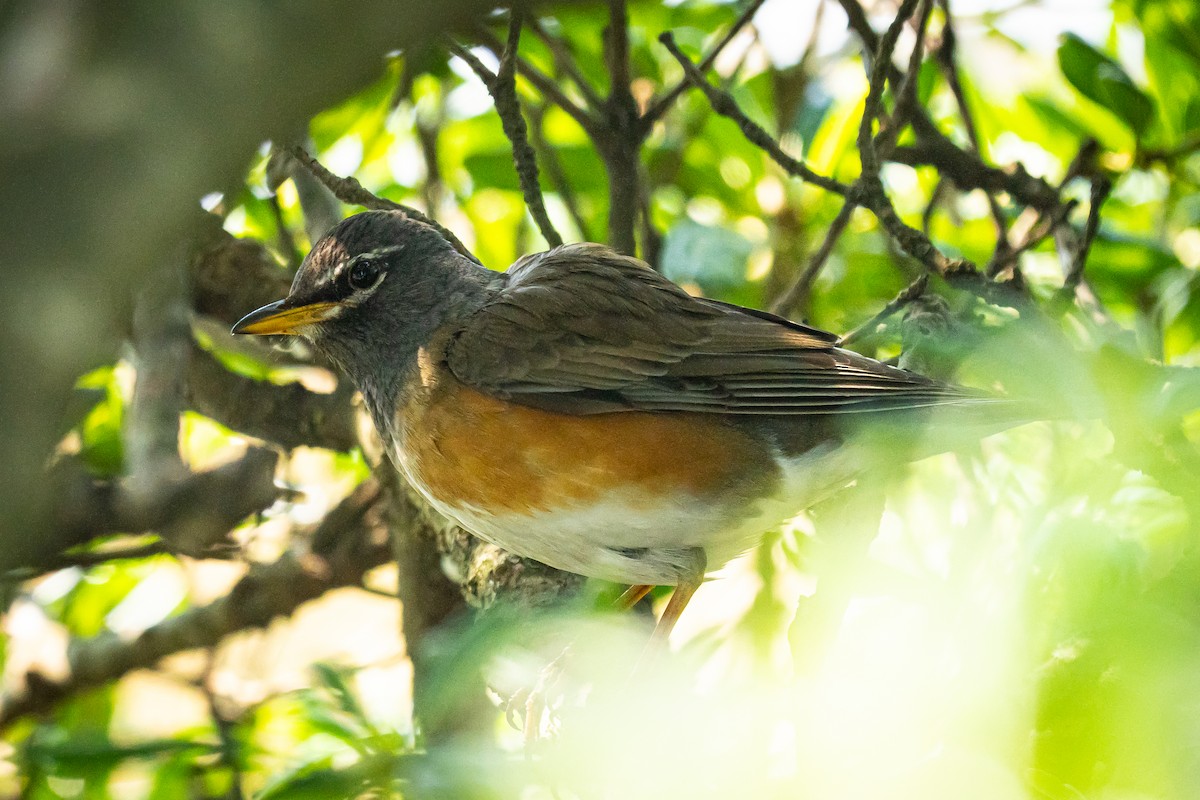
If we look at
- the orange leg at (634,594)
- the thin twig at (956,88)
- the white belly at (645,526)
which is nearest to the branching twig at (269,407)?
the white belly at (645,526)

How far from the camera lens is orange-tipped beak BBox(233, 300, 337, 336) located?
3.65 m

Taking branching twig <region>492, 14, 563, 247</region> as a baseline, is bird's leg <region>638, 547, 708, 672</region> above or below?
below

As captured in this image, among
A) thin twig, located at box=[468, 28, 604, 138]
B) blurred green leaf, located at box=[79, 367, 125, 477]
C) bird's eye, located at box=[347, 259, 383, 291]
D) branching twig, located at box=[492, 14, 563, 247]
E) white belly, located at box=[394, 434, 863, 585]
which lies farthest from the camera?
blurred green leaf, located at box=[79, 367, 125, 477]

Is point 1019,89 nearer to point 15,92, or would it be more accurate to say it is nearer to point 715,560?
point 715,560

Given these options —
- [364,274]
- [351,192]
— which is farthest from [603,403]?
[351,192]

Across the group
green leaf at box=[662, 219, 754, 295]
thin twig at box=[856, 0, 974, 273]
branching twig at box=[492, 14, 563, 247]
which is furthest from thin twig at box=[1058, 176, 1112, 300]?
branching twig at box=[492, 14, 563, 247]

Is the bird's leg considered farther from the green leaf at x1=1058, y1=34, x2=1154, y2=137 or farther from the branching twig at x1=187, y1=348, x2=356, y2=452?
the green leaf at x1=1058, y1=34, x2=1154, y2=137

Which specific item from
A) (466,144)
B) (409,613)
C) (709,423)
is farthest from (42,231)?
(466,144)

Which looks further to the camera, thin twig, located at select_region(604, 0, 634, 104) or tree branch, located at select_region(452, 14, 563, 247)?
thin twig, located at select_region(604, 0, 634, 104)

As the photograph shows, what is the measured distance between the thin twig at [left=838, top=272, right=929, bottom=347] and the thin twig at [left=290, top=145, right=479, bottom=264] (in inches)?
58.0

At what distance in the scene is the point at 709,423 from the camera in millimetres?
3498

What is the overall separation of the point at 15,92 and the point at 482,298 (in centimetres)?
288

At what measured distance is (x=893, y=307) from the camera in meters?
3.43

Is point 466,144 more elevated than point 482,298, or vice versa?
point 466,144
